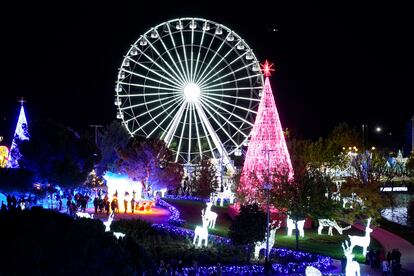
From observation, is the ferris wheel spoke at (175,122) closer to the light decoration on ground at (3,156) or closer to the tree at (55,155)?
the tree at (55,155)

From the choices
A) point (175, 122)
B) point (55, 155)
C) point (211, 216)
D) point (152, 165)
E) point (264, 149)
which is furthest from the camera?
point (152, 165)

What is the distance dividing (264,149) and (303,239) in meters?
7.18

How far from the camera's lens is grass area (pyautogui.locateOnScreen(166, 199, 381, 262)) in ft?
110

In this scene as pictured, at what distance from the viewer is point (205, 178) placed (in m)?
58.6

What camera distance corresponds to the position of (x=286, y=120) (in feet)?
362

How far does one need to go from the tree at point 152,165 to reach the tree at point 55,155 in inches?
260

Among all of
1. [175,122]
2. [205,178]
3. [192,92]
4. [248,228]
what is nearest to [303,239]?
[248,228]

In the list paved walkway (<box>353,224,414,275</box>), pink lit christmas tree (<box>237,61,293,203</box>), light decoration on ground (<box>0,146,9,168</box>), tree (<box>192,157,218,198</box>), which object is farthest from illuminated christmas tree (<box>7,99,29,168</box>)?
paved walkway (<box>353,224,414,275</box>)

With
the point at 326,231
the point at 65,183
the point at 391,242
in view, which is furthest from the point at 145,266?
the point at 65,183

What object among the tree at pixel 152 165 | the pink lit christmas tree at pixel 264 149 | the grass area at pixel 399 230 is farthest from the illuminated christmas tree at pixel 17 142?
the grass area at pixel 399 230

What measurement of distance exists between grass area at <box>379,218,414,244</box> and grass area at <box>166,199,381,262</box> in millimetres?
1917

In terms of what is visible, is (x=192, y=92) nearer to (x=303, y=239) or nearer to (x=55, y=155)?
(x=55, y=155)

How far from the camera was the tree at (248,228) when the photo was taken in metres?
29.9

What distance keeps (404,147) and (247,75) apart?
231 feet
